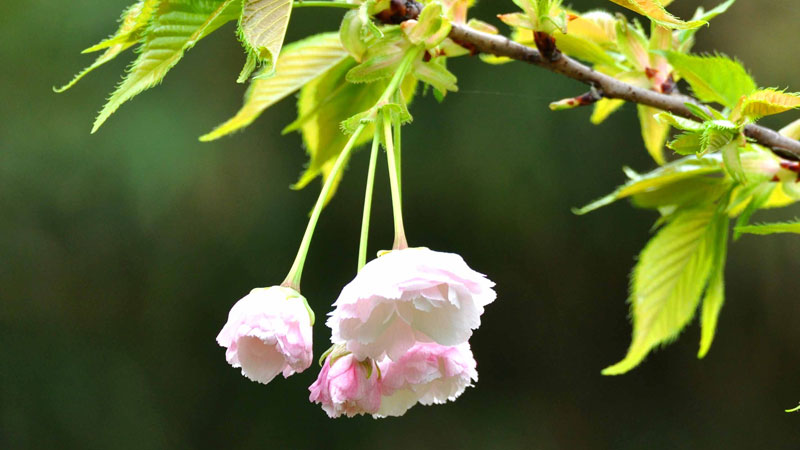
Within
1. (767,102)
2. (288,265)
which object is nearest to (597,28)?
(767,102)

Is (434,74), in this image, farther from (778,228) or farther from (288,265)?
(288,265)

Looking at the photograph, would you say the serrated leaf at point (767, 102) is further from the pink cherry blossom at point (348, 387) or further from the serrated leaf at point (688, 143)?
the pink cherry blossom at point (348, 387)

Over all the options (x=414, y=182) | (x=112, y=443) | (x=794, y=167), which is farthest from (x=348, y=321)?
(x=112, y=443)

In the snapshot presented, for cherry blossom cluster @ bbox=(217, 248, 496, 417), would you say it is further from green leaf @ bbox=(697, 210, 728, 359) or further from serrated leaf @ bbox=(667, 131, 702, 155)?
green leaf @ bbox=(697, 210, 728, 359)

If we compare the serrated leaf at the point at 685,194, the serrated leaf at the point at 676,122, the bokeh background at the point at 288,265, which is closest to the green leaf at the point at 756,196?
the serrated leaf at the point at 685,194

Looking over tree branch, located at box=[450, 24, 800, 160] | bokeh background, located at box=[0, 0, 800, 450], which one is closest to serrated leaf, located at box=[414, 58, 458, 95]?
tree branch, located at box=[450, 24, 800, 160]

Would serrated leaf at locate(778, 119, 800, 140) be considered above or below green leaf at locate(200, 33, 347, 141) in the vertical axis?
below
